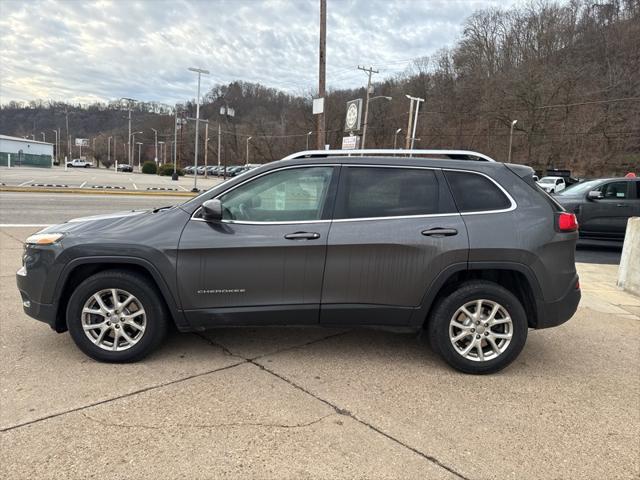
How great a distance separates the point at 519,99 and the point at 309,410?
57759 millimetres

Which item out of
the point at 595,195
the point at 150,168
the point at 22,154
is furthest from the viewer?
the point at 22,154

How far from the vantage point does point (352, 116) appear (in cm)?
1800

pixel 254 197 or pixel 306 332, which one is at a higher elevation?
pixel 254 197

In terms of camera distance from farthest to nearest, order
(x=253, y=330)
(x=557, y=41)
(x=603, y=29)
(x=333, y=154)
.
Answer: (x=557, y=41) → (x=603, y=29) → (x=253, y=330) → (x=333, y=154)

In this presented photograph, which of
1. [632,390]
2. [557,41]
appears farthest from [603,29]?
[632,390]

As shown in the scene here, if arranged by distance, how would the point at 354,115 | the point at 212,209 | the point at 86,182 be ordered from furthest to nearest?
1. the point at 86,182
2. the point at 354,115
3. the point at 212,209

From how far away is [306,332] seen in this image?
4.71 meters

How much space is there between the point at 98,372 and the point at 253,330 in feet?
4.84

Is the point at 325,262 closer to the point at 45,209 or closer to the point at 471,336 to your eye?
the point at 471,336

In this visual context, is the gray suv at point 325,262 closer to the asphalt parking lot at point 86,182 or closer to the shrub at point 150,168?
the asphalt parking lot at point 86,182

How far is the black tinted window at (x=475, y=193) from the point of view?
3.85 meters

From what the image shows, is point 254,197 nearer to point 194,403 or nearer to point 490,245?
point 194,403

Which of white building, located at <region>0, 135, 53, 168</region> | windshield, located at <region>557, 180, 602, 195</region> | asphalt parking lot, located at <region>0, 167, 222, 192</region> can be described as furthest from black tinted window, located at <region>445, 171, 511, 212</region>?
white building, located at <region>0, 135, 53, 168</region>

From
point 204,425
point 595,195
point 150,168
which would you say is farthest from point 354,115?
point 150,168
